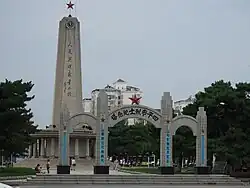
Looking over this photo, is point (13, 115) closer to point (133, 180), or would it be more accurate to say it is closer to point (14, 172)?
point (14, 172)

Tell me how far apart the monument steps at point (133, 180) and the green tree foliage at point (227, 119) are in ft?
16.3

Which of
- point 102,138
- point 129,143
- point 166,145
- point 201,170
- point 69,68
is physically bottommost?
point 201,170

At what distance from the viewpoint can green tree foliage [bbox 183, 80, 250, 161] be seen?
35.3m

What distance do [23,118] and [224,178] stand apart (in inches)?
523

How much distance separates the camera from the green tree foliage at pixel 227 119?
35.3 meters

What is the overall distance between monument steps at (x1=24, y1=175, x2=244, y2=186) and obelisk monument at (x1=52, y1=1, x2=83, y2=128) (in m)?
20.9

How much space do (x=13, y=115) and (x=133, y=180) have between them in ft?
29.6

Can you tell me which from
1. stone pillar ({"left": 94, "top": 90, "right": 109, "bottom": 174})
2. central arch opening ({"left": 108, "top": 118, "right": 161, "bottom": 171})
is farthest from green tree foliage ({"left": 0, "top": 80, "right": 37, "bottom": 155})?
central arch opening ({"left": 108, "top": 118, "right": 161, "bottom": 171})

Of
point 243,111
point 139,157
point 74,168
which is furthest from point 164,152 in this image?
point 139,157

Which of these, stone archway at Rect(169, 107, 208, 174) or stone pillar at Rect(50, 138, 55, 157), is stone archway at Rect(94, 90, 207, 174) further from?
stone pillar at Rect(50, 138, 55, 157)

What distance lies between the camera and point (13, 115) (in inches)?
1291

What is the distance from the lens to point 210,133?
133 feet

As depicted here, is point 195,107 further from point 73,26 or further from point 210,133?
point 73,26

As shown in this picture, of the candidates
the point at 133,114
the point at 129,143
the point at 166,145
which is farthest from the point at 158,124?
the point at 129,143
